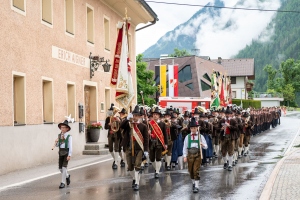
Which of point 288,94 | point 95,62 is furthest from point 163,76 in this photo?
point 288,94

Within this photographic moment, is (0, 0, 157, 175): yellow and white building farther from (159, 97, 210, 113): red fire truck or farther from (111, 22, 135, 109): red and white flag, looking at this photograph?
(159, 97, 210, 113): red fire truck

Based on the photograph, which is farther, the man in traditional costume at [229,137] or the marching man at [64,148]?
the man in traditional costume at [229,137]

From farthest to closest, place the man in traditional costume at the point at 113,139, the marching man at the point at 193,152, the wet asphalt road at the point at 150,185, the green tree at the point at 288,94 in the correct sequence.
Answer: 1. the green tree at the point at 288,94
2. the man in traditional costume at the point at 113,139
3. the marching man at the point at 193,152
4. the wet asphalt road at the point at 150,185

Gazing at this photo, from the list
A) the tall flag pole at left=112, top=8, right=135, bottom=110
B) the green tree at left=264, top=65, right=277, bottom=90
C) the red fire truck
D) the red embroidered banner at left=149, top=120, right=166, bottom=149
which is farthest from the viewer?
the green tree at left=264, top=65, right=277, bottom=90

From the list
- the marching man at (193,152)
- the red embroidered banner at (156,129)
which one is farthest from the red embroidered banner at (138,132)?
the red embroidered banner at (156,129)

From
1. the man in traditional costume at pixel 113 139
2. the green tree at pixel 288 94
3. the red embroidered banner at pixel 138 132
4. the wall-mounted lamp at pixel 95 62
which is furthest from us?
the green tree at pixel 288 94

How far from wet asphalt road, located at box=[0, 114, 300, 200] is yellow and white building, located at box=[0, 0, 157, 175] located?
2.15m

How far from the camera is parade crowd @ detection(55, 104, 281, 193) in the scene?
12938 mm

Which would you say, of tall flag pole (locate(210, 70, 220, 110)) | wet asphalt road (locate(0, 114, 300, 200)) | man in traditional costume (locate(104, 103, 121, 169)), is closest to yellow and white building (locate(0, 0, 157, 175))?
wet asphalt road (locate(0, 114, 300, 200))

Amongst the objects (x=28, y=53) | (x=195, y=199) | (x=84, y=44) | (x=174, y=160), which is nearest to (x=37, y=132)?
(x=28, y=53)

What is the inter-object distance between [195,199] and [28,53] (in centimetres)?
939

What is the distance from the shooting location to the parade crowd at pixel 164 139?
12.9 meters

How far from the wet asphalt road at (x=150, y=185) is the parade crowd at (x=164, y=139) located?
0.37 m

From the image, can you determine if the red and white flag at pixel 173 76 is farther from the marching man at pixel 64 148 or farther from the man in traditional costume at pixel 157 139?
the marching man at pixel 64 148
